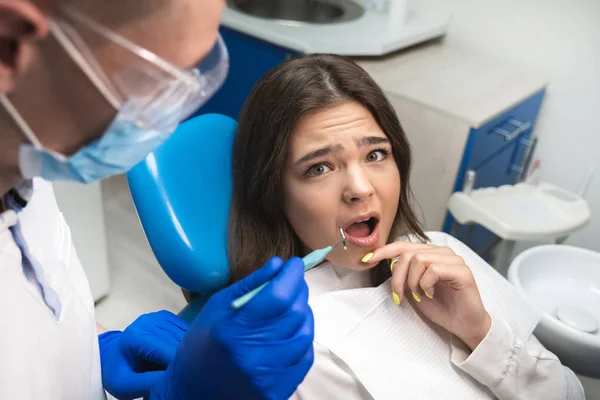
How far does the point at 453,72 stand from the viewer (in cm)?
208

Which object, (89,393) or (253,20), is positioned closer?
(89,393)

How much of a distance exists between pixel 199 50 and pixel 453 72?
5.68 ft

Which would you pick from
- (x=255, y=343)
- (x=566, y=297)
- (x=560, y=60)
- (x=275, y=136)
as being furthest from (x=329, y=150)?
(x=560, y=60)

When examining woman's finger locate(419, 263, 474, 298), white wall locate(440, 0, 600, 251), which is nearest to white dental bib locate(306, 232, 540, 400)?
woman's finger locate(419, 263, 474, 298)

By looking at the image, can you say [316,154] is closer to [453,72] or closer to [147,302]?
[453,72]

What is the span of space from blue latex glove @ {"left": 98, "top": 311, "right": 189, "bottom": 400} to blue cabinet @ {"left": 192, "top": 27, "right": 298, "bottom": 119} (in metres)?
1.26

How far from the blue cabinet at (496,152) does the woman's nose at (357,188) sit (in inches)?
28.2

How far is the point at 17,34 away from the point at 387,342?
0.96 m

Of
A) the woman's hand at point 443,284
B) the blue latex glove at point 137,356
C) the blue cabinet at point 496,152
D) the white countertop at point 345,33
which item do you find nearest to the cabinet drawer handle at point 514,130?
the blue cabinet at point 496,152

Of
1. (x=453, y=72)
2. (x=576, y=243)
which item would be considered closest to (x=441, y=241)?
(x=453, y=72)

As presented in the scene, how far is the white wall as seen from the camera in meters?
1.99

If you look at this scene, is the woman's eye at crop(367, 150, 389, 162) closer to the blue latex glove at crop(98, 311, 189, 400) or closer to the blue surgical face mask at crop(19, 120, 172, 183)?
the blue latex glove at crop(98, 311, 189, 400)

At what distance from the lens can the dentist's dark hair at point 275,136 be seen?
45.4 inches

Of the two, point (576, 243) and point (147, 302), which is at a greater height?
point (576, 243)
